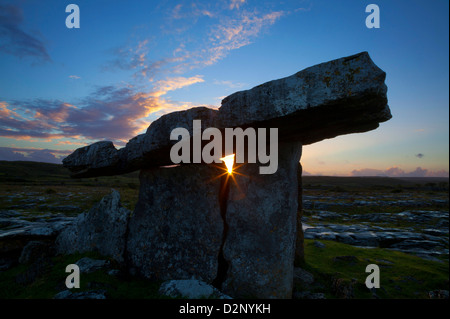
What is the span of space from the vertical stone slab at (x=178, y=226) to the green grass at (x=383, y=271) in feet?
10.6

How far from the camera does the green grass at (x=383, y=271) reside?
7449 millimetres

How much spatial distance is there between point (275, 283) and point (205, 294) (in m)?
2.11

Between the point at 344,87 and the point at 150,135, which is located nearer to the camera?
the point at 344,87

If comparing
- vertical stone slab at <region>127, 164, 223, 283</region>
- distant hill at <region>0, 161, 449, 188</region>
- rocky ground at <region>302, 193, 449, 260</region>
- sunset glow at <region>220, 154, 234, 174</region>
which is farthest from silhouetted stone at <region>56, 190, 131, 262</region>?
distant hill at <region>0, 161, 449, 188</region>

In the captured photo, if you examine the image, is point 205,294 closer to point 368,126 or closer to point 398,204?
point 368,126

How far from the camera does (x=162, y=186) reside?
863 centimetres

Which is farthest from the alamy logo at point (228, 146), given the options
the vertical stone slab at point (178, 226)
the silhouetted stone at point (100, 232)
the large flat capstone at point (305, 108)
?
the silhouetted stone at point (100, 232)

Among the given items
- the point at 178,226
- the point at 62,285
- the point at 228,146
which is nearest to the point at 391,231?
the point at 228,146

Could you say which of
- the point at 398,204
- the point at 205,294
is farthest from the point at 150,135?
the point at 398,204

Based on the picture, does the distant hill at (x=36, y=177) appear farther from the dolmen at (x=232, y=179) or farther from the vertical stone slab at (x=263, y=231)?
the vertical stone slab at (x=263, y=231)

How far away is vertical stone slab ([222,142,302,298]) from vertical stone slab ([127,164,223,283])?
0.60 m

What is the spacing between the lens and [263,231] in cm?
692

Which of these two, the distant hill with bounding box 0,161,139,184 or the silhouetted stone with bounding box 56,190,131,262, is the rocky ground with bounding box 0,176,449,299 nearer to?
the silhouetted stone with bounding box 56,190,131,262
